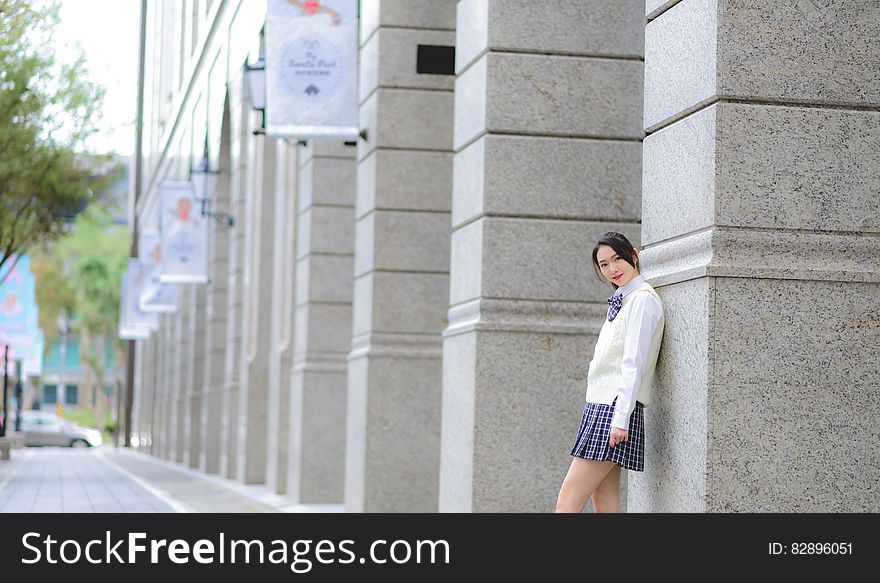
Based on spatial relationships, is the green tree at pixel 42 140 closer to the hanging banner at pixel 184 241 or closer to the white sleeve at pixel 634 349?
the hanging banner at pixel 184 241

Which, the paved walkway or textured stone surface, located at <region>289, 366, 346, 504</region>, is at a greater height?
textured stone surface, located at <region>289, 366, 346, 504</region>

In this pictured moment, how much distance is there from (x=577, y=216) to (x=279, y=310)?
37.5 feet

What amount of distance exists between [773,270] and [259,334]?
17.3m

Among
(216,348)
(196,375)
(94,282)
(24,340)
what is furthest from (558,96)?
(94,282)

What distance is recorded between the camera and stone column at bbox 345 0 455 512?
1427 cm

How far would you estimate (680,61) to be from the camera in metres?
7.45

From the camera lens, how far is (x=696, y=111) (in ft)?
23.7

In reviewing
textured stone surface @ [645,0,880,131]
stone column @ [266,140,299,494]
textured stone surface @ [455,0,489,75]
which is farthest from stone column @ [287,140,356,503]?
textured stone surface @ [645,0,880,131]

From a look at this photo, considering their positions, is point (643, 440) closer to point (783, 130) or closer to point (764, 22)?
point (783, 130)

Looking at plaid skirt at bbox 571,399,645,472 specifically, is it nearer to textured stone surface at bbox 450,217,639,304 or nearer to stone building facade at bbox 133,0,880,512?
stone building facade at bbox 133,0,880,512

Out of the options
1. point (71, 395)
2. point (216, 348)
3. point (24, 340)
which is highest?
point (24, 340)

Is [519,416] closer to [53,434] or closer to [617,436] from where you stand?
[617,436]

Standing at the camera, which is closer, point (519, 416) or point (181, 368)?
point (519, 416)

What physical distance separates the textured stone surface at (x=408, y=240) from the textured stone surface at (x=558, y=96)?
126 inches
